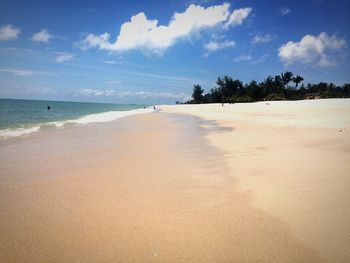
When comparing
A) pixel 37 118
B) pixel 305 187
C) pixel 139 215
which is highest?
pixel 37 118

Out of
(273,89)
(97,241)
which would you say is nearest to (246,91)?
(273,89)

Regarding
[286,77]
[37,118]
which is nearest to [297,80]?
[286,77]

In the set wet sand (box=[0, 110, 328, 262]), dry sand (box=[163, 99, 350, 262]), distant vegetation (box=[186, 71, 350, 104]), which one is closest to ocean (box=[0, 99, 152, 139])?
wet sand (box=[0, 110, 328, 262])

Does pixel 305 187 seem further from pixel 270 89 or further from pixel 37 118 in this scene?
pixel 270 89

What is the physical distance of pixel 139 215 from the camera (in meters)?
3.80

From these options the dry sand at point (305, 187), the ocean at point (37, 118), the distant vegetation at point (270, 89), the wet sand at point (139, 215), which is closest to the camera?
the wet sand at point (139, 215)

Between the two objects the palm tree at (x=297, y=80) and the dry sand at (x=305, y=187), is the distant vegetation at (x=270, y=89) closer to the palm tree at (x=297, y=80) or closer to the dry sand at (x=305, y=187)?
the palm tree at (x=297, y=80)

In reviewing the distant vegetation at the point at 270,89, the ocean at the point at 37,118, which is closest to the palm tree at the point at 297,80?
the distant vegetation at the point at 270,89

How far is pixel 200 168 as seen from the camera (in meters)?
6.27

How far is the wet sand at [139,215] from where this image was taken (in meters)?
2.94

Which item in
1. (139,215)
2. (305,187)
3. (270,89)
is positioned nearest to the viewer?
(139,215)

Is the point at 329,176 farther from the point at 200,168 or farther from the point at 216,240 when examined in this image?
the point at 216,240

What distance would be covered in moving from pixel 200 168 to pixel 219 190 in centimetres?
157

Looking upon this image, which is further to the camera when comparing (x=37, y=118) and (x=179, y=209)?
(x=37, y=118)
